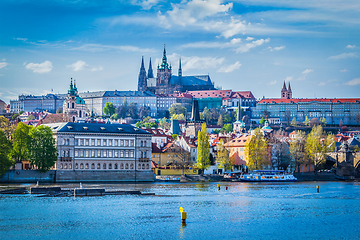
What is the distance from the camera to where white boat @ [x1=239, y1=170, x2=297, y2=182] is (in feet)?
280

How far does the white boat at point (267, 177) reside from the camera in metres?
85.2

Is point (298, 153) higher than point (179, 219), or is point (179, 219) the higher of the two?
point (298, 153)

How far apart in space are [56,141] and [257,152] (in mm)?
29901

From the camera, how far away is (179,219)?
42312 millimetres

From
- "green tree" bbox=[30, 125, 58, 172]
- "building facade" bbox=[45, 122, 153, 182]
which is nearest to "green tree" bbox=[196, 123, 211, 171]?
"building facade" bbox=[45, 122, 153, 182]

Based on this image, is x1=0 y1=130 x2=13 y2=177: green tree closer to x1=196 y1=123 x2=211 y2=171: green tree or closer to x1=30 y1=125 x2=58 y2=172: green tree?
x1=30 y1=125 x2=58 y2=172: green tree

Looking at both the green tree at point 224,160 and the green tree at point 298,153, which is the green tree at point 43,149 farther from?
the green tree at point 298,153

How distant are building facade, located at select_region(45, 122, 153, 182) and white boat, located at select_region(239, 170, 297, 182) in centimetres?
1418

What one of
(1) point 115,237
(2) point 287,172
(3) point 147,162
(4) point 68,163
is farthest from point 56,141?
(1) point 115,237

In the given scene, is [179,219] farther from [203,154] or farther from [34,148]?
[203,154]

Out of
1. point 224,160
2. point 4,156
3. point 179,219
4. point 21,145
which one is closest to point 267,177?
point 224,160

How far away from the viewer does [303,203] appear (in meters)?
54.4

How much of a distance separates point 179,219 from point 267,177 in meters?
46.0

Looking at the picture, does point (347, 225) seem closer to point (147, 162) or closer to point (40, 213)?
point (40, 213)
